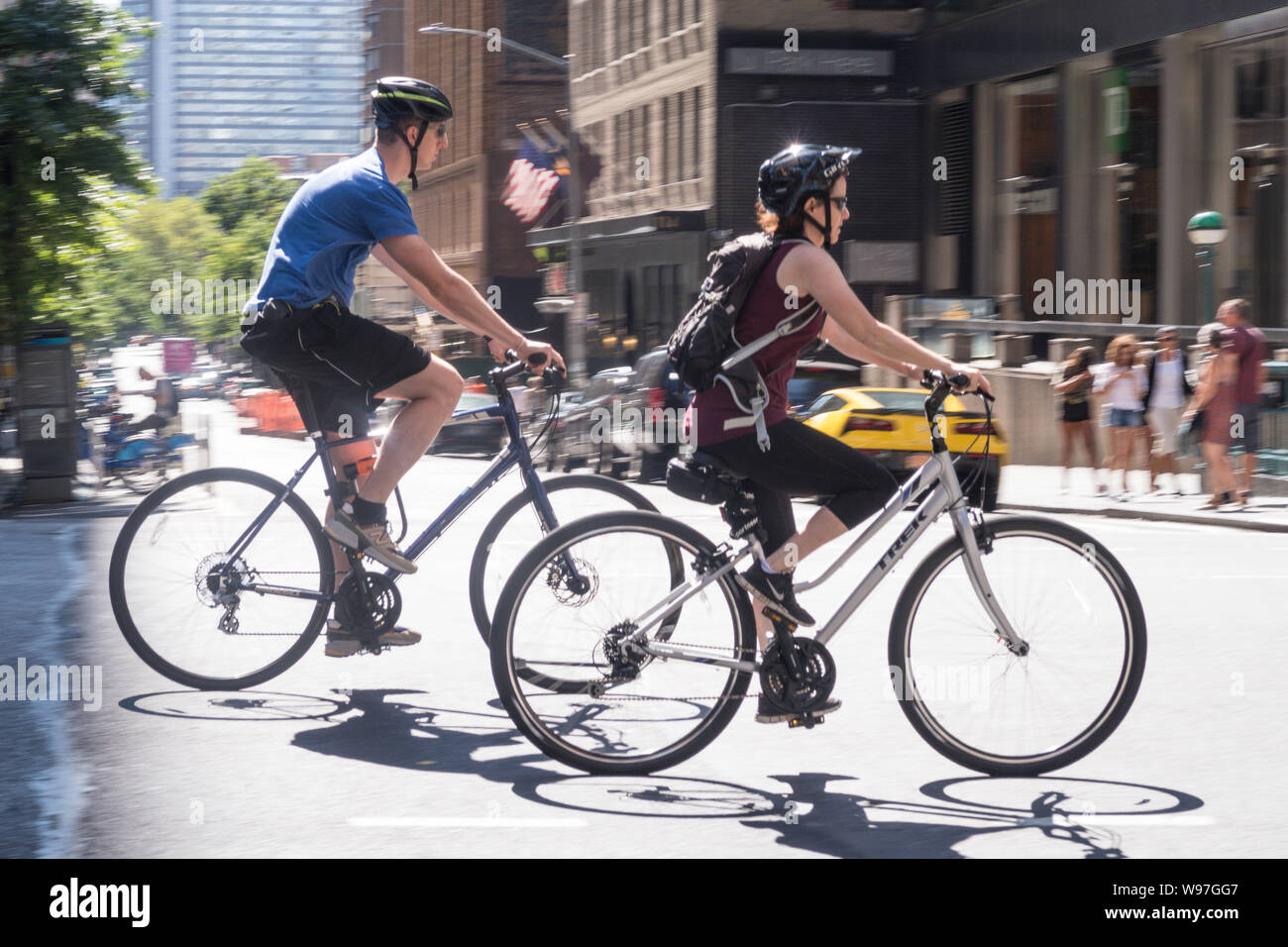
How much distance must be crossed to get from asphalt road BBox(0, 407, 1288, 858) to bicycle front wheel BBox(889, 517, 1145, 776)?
134 millimetres

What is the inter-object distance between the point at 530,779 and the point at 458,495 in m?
1.38

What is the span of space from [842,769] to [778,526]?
2.49 ft

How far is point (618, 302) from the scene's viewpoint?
54344mm

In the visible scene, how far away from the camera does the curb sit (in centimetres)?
1543

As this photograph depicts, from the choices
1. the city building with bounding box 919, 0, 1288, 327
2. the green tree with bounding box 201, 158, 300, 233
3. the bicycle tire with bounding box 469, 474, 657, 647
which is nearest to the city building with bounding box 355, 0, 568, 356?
the city building with bounding box 919, 0, 1288, 327

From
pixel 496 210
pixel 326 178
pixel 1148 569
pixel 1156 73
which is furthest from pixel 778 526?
pixel 496 210

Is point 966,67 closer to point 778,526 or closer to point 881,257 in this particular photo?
point 881,257

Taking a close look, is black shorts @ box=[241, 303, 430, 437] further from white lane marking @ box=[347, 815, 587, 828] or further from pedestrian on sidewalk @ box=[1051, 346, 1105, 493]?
pedestrian on sidewalk @ box=[1051, 346, 1105, 493]

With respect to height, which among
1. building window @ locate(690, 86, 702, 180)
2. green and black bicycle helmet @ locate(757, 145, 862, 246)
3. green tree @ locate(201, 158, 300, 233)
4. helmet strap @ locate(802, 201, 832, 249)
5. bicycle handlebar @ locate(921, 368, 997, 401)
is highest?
green tree @ locate(201, 158, 300, 233)

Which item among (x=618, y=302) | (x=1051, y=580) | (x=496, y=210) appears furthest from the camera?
(x=496, y=210)

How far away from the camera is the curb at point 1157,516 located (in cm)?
1543

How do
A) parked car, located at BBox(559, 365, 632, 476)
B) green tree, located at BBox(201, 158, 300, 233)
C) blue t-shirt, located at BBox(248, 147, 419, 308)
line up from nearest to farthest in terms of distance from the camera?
1. blue t-shirt, located at BBox(248, 147, 419, 308)
2. parked car, located at BBox(559, 365, 632, 476)
3. green tree, located at BBox(201, 158, 300, 233)

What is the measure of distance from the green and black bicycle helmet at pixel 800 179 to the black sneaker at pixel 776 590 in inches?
39.1

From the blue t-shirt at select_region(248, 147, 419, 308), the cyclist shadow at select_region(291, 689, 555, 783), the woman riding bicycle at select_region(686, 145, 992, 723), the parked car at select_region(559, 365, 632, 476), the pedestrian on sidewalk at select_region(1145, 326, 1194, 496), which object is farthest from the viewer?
the parked car at select_region(559, 365, 632, 476)
